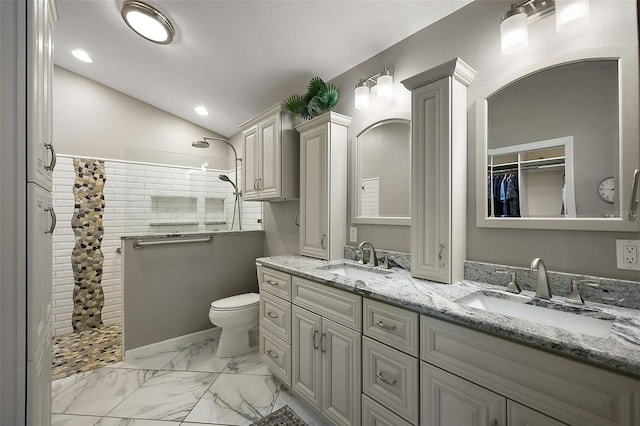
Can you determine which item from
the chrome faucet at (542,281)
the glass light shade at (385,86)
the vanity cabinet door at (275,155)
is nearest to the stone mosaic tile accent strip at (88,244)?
the vanity cabinet door at (275,155)

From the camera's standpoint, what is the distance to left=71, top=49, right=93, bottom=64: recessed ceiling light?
282 cm

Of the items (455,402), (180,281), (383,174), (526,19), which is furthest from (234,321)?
(526,19)

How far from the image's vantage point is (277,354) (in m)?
1.99

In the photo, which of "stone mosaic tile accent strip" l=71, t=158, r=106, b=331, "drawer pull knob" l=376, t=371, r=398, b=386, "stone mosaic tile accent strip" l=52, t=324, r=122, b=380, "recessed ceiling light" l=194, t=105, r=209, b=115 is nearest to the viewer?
"drawer pull knob" l=376, t=371, r=398, b=386

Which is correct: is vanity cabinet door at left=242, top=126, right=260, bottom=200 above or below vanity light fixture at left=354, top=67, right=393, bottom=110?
below

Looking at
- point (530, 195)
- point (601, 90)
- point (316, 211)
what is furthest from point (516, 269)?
point (316, 211)

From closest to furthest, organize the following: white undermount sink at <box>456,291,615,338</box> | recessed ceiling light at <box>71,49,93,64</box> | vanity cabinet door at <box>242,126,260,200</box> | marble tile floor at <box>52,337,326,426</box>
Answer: white undermount sink at <box>456,291,615,338</box> < marble tile floor at <box>52,337,326,426</box> < vanity cabinet door at <box>242,126,260,200</box> < recessed ceiling light at <box>71,49,93,64</box>

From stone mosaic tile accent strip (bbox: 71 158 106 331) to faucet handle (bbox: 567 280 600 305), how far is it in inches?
166

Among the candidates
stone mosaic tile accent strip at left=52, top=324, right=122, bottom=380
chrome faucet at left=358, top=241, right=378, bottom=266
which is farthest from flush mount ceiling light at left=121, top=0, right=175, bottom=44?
stone mosaic tile accent strip at left=52, top=324, right=122, bottom=380

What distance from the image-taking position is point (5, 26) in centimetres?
81

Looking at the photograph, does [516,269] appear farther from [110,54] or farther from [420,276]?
[110,54]

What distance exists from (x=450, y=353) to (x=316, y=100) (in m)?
1.94

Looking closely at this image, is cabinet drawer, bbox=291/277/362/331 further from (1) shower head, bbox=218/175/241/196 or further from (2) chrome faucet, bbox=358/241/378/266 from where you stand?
(1) shower head, bbox=218/175/241/196

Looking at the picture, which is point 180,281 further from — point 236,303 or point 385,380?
point 385,380
